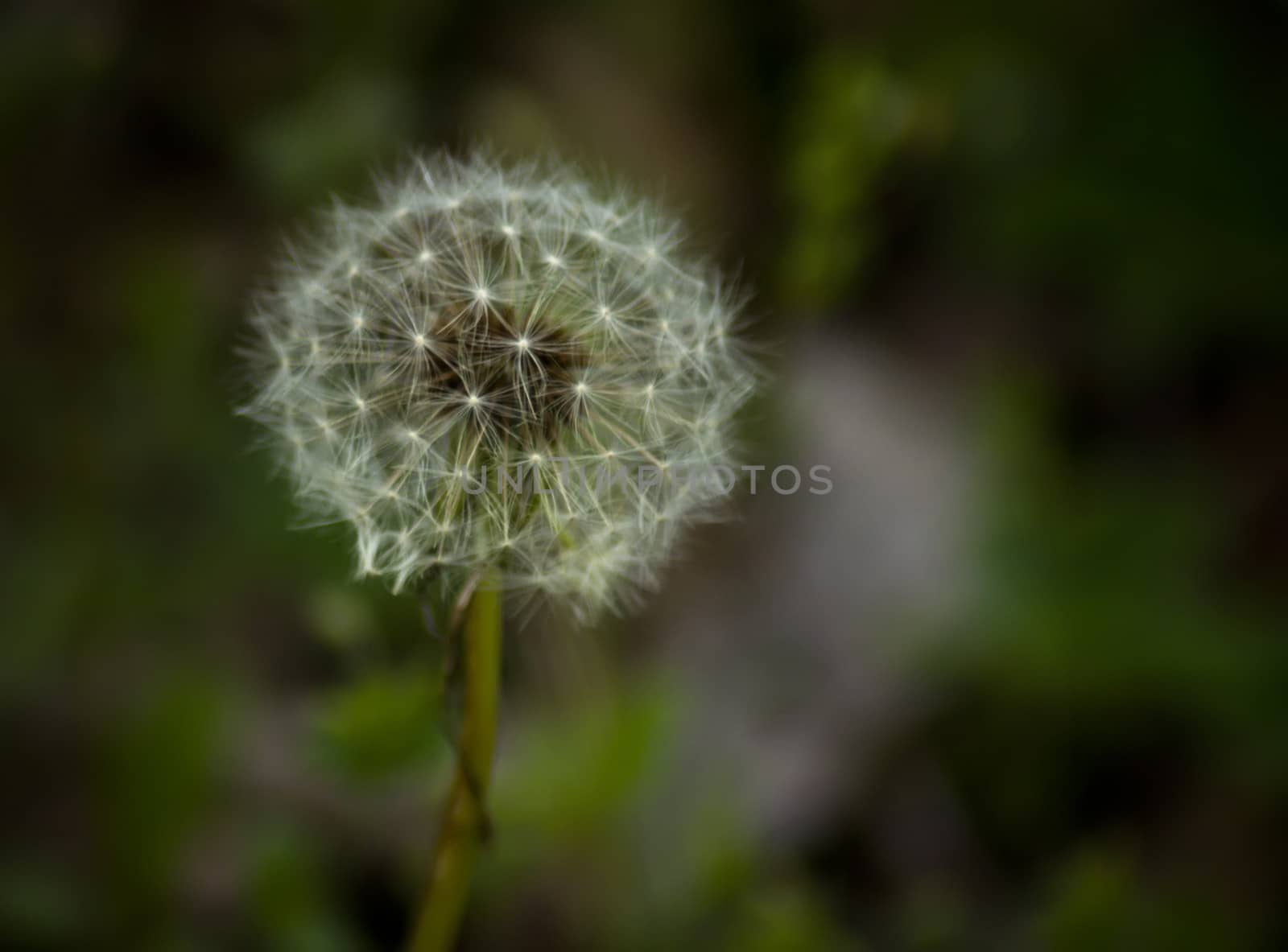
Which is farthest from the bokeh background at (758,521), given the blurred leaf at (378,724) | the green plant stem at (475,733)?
the green plant stem at (475,733)

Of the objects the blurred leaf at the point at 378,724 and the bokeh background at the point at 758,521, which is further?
the bokeh background at the point at 758,521

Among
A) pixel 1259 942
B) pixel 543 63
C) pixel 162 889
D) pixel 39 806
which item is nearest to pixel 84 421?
pixel 39 806

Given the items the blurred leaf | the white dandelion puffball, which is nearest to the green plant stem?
the white dandelion puffball

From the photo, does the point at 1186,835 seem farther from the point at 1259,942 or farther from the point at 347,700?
the point at 347,700

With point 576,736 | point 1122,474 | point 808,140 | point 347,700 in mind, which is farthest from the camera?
point 1122,474

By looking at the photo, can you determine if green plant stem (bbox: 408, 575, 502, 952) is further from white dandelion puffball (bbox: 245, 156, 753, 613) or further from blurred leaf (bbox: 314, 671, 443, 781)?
blurred leaf (bbox: 314, 671, 443, 781)

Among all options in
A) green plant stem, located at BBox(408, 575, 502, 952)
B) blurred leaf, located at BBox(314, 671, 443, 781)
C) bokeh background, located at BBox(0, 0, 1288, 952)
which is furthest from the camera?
bokeh background, located at BBox(0, 0, 1288, 952)

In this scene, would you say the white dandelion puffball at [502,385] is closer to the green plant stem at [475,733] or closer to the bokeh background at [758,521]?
the green plant stem at [475,733]
